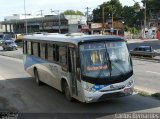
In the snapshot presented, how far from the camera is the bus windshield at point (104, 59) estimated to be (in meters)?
12.9

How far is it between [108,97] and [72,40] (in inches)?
92.2

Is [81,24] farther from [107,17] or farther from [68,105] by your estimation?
[68,105]

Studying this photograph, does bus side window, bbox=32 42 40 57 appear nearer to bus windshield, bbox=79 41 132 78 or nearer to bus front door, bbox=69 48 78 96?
bus front door, bbox=69 48 78 96

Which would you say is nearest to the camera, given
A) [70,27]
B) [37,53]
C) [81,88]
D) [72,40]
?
[81,88]

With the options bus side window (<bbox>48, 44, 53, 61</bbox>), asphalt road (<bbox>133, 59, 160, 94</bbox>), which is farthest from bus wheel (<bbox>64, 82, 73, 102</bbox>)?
asphalt road (<bbox>133, 59, 160, 94</bbox>)

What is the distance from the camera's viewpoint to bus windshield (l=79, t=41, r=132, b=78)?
12.9m

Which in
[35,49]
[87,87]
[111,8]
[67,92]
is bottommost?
[67,92]

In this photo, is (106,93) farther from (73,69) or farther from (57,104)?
(57,104)

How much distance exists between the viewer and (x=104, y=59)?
13062 mm

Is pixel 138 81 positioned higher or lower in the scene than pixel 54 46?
lower

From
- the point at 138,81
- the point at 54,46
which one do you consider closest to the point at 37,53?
the point at 54,46

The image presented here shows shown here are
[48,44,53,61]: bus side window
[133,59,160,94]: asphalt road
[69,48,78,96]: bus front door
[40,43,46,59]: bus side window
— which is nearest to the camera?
[69,48,78,96]: bus front door

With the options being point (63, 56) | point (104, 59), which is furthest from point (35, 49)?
point (104, 59)

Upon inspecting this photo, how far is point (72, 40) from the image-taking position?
44.8 ft
